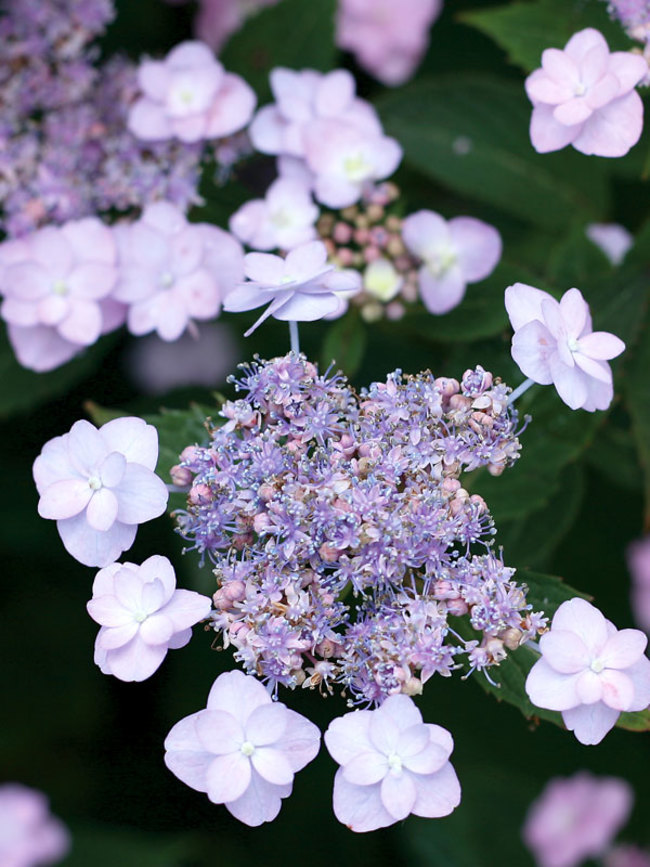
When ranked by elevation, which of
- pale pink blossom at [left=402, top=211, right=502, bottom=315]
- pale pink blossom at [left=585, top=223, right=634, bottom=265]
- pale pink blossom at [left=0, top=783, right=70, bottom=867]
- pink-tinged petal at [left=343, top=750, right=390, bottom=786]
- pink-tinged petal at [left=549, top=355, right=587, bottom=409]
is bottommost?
pale pink blossom at [left=0, top=783, right=70, bottom=867]

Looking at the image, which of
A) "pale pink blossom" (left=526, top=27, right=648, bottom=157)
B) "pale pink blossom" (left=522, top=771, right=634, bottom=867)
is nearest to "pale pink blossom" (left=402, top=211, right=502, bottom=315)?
"pale pink blossom" (left=526, top=27, right=648, bottom=157)

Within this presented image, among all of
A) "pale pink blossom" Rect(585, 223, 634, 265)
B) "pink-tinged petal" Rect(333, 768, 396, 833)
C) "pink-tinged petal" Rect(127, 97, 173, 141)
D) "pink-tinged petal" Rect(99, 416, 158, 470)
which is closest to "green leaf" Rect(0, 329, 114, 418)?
"pink-tinged petal" Rect(127, 97, 173, 141)

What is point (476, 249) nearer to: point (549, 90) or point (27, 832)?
point (549, 90)

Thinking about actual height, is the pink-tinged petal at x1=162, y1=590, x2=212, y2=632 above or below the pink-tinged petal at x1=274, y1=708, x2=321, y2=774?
above

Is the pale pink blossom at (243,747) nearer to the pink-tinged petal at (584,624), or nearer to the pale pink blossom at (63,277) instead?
the pink-tinged petal at (584,624)

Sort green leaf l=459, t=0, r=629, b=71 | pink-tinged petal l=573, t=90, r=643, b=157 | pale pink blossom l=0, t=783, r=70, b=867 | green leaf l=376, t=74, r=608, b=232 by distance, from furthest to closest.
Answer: pale pink blossom l=0, t=783, r=70, b=867 → green leaf l=376, t=74, r=608, b=232 → green leaf l=459, t=0, r=629, b=71 → pink-tinged petal l=573, t=90, r=643, b=157

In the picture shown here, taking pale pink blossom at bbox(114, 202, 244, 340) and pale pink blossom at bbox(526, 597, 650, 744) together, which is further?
pale pink blossom at bbox(114, 202, 244, 340)

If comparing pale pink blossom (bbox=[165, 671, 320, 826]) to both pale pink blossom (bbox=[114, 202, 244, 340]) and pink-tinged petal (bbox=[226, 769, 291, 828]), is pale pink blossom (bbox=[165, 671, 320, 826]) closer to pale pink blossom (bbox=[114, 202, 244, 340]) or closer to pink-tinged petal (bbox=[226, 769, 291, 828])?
pink-tinged petal (bbox=[226, 769, 291, 828])

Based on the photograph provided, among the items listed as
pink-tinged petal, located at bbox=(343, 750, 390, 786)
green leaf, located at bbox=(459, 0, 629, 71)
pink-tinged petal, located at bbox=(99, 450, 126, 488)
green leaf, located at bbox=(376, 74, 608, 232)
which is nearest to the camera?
pink-tinged petal, located at bbox=(343, 750, 390, 786)
